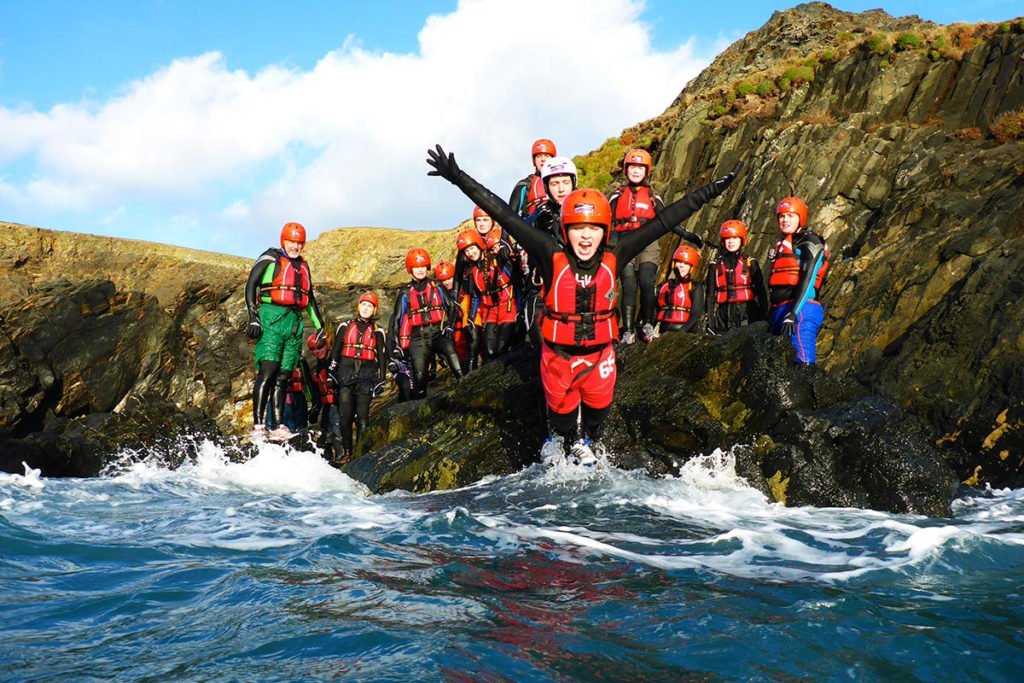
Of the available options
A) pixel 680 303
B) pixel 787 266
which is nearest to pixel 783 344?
pixel 787 266

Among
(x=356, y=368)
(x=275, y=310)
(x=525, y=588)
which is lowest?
(x=525, y=588)

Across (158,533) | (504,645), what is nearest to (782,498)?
(504,645)

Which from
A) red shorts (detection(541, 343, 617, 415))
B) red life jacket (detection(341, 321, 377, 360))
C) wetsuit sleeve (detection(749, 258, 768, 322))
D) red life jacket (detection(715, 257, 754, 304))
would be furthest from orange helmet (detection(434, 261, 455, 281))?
red shorts (detection(541, 343, 617, 415))

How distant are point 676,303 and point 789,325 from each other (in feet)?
8.80

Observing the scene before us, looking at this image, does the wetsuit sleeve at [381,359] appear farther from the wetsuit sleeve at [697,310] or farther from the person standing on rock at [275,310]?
the wetsuit sleeve at [697,310]

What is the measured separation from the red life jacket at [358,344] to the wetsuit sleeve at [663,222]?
19.2ft

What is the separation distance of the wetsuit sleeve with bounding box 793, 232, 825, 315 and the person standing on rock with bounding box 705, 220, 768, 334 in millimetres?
1228

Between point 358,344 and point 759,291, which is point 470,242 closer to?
point 358,344

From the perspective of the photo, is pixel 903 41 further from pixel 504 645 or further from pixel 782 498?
pixel 504 645

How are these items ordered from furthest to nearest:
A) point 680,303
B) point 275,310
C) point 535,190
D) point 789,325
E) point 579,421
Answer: point 680,303, point 275,310, point 535,190, point 789,325, point 579,421

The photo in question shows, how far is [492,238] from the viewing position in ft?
40.4

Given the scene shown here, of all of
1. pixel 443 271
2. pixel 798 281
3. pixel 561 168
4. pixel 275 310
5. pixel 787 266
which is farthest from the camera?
pixel 443 271

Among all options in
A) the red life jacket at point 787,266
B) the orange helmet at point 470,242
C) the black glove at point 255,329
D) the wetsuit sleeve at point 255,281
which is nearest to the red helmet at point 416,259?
the orange helmet at point 470,242

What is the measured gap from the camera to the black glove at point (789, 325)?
31.2ft
